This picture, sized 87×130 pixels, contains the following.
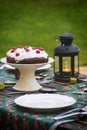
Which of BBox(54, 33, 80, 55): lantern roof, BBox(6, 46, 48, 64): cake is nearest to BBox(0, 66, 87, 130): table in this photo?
BBox(6, 46, 48, 64): cake

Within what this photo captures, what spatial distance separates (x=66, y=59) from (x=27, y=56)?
0.36 metres

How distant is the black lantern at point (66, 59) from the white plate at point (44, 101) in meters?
0.50

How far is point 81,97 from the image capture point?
221 centimetres

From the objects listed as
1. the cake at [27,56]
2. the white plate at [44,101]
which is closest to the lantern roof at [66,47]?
the cake at [27,56]

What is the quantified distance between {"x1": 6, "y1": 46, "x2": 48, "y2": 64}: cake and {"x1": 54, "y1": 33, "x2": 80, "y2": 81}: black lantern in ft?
0.80

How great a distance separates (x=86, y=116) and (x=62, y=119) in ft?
0.36

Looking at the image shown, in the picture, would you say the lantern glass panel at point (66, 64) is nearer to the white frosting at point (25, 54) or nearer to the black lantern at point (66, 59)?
the black lantern at point (66, 59)

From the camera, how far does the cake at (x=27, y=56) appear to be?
7.70 feet

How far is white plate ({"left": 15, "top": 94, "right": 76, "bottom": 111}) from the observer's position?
193cm

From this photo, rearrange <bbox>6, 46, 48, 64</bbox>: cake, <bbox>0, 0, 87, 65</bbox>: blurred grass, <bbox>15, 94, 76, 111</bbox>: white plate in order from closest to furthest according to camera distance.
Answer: <bbox>15, 94, 76, 111</bbox>: white plate, <bbox>6, 46, 48, 64</bbox>: cake, <bbox>0, 0, 87, 65</bbox>: blurred grass

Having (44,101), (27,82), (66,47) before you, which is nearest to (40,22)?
(66,47)

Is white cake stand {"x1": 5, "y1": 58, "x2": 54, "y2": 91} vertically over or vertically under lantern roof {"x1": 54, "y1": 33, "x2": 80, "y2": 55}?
under

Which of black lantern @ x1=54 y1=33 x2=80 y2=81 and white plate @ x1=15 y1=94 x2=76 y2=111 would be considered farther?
black lantern @ x1=54 y1=33 x2=80 y2=81

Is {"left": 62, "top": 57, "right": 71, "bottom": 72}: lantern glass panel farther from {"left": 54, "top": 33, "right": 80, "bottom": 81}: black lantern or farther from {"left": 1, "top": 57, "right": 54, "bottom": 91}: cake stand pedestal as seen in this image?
{"left": 1, "top": 57, "right": 54, "bottom": 91}: cake stand pedestal
